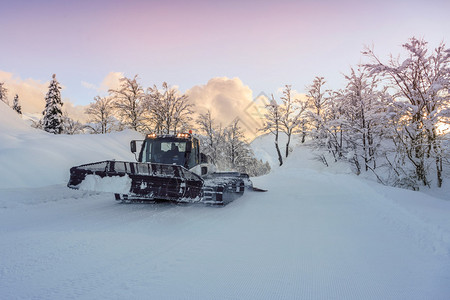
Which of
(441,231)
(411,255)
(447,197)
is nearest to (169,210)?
(411,255)

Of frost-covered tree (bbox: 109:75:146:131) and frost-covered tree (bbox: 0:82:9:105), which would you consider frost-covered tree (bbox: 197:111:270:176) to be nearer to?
frost-covered tree (bbox: 109:75:146:131)

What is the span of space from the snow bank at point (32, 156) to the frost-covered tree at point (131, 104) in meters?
18.6

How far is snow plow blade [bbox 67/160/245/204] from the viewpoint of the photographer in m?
6.31

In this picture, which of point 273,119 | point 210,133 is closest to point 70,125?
point 210,133

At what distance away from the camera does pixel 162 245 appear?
3.86m

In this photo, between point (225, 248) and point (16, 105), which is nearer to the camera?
point (225, 248)

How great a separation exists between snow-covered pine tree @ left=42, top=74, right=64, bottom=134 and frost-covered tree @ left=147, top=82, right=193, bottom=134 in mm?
13709

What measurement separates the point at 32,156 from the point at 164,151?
569cm

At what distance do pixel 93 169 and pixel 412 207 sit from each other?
787 cm

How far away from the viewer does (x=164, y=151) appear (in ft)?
27.3

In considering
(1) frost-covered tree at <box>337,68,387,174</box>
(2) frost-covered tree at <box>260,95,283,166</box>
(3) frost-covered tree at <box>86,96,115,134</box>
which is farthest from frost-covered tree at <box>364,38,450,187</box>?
(3) frost-covered tree at <box>86,96,115,134</box>

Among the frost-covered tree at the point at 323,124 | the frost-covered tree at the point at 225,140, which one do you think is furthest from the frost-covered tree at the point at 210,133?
the frost-covered tree at the point at 323,124

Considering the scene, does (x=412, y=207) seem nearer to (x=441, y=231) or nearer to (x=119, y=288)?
(x=441, y=231)

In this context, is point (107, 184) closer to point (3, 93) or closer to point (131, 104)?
point (131, 104)
